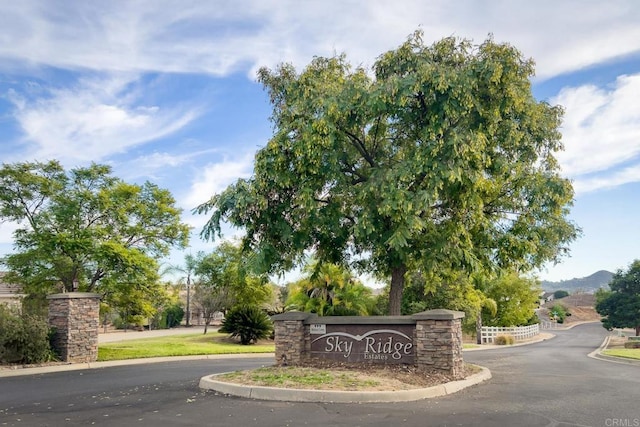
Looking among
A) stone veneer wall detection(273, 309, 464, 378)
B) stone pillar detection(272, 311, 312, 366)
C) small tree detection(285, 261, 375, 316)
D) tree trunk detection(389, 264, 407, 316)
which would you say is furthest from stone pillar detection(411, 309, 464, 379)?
small tree detection(285, 261, 375, 316)

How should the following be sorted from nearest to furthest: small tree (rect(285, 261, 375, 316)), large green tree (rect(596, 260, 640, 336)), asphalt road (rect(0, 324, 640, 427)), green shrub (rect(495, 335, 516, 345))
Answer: asphalt road (rect(0, 324, 640, 427)) < small tree (rect(285, 261, 375, 316)) < green shrub (rect(495, 335, 516, 345)) < large green tree (rect(596, 260, 640, 336))

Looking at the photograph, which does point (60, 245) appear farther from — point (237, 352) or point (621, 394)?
point (621, 394)

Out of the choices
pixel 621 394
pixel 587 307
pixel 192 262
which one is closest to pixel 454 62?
pixel 621 394

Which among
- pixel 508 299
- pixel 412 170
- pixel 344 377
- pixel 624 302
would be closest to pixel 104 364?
pixel 344 377

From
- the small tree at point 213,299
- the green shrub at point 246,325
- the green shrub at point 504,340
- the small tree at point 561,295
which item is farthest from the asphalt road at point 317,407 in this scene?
the small tree at point 561,295

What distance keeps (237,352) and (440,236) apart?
13.5 meters

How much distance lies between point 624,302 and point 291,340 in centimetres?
4281

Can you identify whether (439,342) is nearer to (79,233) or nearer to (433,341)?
(433,341)

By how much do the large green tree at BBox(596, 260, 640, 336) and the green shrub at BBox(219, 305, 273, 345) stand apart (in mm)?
33630

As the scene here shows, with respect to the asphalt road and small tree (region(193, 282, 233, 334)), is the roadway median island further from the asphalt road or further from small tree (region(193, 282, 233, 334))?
small tree (region(193, 282, 233, 334))

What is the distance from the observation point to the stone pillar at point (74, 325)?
18.1m

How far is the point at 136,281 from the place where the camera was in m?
21.2

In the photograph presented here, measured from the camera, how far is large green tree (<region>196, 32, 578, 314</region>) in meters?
12.1

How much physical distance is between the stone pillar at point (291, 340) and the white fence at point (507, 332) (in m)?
27.3
